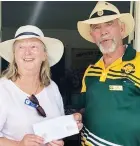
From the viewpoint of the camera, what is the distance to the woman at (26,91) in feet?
7.29

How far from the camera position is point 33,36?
2.35 metres

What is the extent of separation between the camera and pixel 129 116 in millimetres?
2279

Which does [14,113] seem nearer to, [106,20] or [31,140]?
[31,140]

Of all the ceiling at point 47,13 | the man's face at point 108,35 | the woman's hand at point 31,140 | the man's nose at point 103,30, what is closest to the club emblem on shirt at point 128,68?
the man's face at point 108,35

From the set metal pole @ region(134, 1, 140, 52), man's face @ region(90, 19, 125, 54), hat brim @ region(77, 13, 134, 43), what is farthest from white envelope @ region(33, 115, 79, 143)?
metal pole @ region(134, 1, 140, 52)

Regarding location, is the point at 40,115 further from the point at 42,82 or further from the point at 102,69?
the point at 102,69

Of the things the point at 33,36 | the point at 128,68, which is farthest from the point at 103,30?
the point at 33,36

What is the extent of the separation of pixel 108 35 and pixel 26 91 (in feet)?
1.93

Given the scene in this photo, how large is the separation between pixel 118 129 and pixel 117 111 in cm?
10

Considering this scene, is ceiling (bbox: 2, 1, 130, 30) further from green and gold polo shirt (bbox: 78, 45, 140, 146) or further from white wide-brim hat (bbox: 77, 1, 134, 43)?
green and gold polo shirt (bbox: 78, 45, 140, 146)

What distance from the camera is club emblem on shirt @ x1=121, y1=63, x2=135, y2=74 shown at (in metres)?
2.35

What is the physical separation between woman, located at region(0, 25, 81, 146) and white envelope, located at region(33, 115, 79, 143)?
33mm

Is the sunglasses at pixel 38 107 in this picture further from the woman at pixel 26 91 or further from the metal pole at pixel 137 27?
the metal pole at pixel 137 27

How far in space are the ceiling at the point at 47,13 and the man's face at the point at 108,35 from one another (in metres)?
1.21
